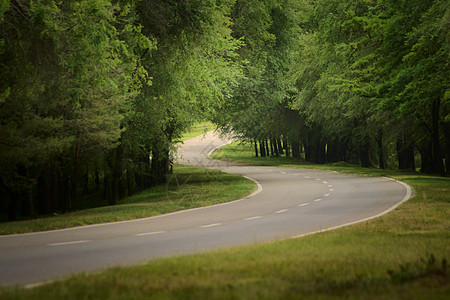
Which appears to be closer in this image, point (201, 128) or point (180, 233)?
point (180, 233)

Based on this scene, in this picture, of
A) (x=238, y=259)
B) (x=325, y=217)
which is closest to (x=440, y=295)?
(x=238, y=259)

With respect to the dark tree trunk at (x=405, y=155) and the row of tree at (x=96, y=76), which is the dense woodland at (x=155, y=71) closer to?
the row of tree at (x=96, y=76)

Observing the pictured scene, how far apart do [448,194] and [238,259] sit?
549 inches

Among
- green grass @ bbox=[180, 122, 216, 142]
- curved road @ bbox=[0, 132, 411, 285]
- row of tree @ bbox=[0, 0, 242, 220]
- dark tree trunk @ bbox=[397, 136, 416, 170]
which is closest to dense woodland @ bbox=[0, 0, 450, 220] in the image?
row of tree @ bbox=[0, 0, 242, 220]

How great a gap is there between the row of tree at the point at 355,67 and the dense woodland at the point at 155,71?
0.31 feet

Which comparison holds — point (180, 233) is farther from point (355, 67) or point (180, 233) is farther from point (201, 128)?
point (201, 128)

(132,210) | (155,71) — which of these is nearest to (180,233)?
(132,210)

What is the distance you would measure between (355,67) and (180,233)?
69.9ft

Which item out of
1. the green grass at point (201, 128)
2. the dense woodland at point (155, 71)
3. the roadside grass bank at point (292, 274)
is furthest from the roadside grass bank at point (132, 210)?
the roadside grass bank at point (292, 274)

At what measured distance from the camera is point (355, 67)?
3091 cm

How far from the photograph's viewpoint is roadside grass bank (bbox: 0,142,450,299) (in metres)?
5.59

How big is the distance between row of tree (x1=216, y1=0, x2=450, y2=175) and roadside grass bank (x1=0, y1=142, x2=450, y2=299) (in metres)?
11.2

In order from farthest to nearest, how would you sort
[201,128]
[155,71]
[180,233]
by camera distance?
1. [201,128]
2. [155,71]
3. [180,233]

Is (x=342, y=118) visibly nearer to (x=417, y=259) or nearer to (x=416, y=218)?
(x=416, y=218)
